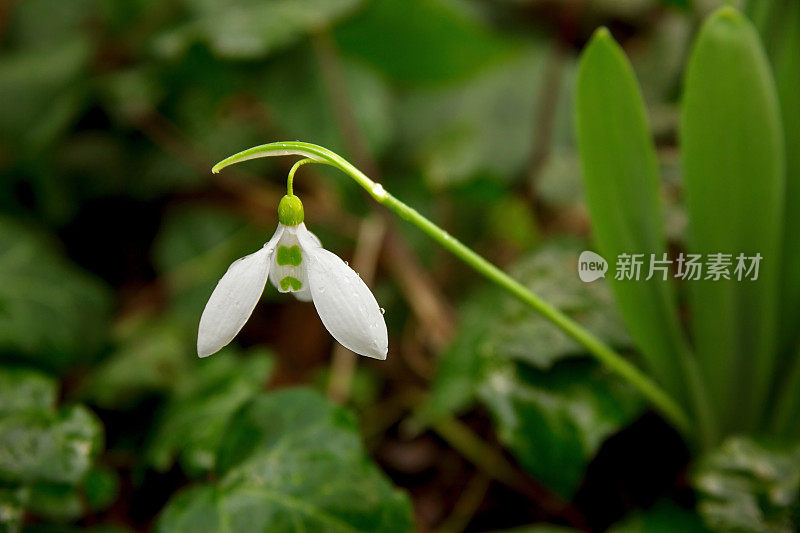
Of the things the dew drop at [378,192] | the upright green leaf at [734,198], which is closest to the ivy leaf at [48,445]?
the dew drop at [378,192]

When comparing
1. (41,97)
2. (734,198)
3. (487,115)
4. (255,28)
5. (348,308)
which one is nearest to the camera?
(348,308)

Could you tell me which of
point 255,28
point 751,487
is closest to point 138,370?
point 255,28

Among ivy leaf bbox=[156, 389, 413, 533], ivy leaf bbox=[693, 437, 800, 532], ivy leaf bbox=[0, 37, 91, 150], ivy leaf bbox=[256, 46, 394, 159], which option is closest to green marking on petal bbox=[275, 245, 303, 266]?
ivy leaf bbox=[156, 389, 413, 533]

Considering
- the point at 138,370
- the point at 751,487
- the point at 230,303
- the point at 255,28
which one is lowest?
the point at 138,370

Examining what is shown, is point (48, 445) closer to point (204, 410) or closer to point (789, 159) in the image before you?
point (204, 410)

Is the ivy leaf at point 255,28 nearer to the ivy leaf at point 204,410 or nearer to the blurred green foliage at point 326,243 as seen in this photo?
the blurred green foliage at point 326,243

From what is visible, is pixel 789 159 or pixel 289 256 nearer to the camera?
pixel 289 256

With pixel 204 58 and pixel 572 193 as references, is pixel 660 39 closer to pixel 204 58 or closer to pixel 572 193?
pixel 572 193
